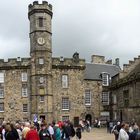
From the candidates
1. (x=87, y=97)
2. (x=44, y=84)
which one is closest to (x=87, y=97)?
(x=87, y=97)

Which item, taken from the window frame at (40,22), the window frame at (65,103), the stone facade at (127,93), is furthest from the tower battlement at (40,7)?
the stone facade at (127,93)

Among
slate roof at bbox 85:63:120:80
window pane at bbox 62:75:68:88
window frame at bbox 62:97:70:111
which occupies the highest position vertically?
slate roof at bbox 85:63:120:80

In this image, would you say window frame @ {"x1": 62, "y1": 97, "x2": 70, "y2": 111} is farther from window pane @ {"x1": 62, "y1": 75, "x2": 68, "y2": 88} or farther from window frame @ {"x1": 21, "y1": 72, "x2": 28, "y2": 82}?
window frame @ {"x1": 21, "y1": 72, "x2": 28, "y2": 82}

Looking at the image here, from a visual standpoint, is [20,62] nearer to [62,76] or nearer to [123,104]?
[62,76]

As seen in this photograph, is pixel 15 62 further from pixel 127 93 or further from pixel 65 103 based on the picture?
pixel 127 93

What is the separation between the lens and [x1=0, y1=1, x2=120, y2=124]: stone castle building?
52.0 meters

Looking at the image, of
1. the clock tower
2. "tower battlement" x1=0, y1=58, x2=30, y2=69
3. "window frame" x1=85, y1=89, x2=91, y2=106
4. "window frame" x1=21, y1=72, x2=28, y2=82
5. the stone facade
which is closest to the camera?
the stone facade

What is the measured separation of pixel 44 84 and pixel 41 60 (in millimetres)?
3068

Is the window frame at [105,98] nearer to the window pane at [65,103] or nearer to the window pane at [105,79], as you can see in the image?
the window pane at [105,79]

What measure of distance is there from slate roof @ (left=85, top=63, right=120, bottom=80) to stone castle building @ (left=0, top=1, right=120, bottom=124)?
97 cm

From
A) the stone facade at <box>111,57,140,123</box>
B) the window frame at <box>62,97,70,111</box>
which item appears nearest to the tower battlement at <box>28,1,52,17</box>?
the window frame at <box>62,97,70,111</box>

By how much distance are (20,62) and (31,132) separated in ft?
128

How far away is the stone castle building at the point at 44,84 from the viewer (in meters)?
52.0

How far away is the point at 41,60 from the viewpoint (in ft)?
172
